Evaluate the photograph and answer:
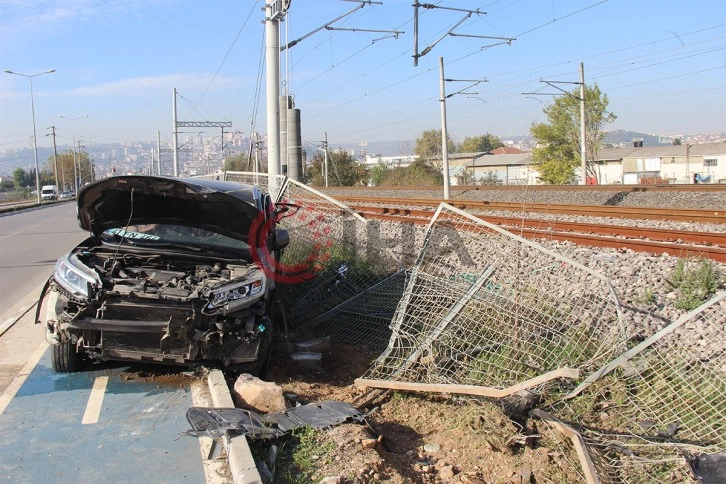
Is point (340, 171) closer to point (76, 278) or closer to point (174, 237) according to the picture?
point (174, 237)

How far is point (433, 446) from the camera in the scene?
15.0 ft

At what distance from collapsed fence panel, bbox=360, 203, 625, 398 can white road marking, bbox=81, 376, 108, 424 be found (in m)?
2.05

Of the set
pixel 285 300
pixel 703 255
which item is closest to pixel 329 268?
pixel 285 300

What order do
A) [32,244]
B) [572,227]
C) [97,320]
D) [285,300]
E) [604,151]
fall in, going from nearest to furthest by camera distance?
[97,320], [285,300], [572,227], [32,244], [604,151]

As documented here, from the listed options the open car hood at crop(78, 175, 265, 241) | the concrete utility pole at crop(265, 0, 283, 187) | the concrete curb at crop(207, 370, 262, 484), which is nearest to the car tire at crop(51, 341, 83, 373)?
the open car hood at crop(78, 175, 265, 241)

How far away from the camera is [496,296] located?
555 cm

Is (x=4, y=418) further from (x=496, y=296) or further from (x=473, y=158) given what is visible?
(x=473, y=158)

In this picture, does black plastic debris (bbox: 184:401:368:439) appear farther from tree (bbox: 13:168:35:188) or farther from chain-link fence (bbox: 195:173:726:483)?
tree (bbox: 13:168:35:188)

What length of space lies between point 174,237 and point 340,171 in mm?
66131

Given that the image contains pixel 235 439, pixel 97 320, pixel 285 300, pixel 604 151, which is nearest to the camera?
pixel 235 439

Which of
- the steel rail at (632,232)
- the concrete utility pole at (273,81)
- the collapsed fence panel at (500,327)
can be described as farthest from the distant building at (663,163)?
the collapsed fence panel at (500,327)

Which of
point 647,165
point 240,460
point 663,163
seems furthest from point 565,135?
point 240,460

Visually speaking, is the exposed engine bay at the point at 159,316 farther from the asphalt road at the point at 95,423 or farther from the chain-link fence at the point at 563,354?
the chain-link fence at the point at 563,354

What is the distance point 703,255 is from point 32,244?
17.4 metres
